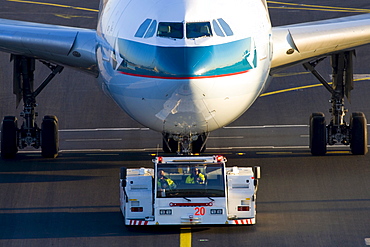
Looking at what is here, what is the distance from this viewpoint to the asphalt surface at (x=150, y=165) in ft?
77.6

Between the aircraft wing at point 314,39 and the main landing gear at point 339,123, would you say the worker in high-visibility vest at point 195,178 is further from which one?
the main landing gear at point 339,123

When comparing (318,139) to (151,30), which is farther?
(318,139)

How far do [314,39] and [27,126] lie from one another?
30.3 feet

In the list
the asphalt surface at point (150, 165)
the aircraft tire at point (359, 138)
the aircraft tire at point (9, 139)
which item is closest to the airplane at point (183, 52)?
the aircraft tire at point (9, 139)

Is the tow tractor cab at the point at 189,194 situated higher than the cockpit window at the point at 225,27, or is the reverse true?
the cockpit window at the point at 225,27

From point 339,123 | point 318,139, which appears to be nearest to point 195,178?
point 318,139

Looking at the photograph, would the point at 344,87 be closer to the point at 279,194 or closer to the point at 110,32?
the point at 279,194

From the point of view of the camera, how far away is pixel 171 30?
75.5 ft

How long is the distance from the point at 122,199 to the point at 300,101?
1439 centimetres

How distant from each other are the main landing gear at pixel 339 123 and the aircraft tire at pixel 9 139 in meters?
9.14

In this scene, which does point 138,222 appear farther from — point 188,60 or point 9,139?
point 9,139

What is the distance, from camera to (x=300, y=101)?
3769 cm

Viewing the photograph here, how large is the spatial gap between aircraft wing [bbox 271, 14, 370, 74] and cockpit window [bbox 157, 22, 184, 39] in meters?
5.69

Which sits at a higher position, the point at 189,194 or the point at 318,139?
the point at 318,139
